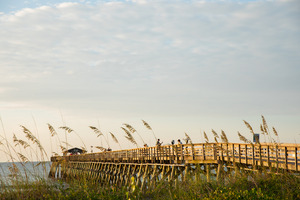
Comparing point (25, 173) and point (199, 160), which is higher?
point (25, 173)

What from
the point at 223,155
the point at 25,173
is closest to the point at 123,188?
the point at 25,173

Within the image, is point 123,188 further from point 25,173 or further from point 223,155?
point 223,155

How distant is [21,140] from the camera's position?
1222 centimetres

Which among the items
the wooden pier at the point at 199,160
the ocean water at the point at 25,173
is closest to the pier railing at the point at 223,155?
the wooden pier at the point at 199,160

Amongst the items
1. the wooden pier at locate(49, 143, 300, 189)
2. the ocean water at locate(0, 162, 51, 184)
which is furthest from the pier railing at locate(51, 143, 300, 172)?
the ocean water at locate(0, 162, 51, 184)

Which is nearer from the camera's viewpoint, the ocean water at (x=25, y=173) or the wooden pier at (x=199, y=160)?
the ocean water at (x=25, y=173)

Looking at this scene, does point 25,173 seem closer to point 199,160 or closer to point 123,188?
point 123,188

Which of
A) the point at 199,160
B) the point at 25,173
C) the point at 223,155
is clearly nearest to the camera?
the point at 25,173

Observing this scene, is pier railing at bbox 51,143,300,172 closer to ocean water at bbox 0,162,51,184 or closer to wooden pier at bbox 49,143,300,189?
wooden pier at bbox 49,143,300,189

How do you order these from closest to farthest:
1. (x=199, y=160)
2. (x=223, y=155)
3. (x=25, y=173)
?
(x=25, y=173), (x=223, y=155), (x=199, y=160)

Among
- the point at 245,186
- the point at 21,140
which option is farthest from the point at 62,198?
the point at 245,186

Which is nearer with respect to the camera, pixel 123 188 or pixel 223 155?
pixel 123 188

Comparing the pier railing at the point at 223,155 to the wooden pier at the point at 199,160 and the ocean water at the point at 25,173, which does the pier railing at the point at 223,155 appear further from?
the ocean water at the point at 25,173

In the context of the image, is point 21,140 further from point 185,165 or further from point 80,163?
point 80,163
